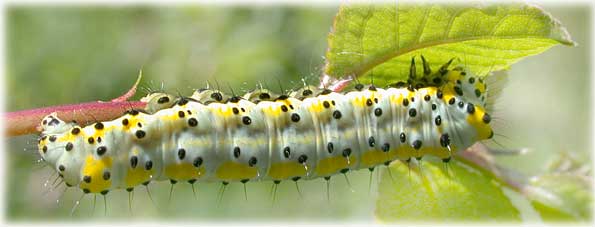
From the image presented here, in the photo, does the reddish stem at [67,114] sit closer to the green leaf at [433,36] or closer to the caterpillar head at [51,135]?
the caterpillar head at [51,135]

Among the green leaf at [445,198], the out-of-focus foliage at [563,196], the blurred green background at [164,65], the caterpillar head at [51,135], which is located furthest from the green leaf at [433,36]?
the blurred green background at [164,65]

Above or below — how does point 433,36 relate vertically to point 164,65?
below

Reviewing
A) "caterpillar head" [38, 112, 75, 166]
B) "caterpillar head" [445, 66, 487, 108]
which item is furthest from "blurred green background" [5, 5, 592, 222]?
"caterpillar head" [38, 112, 75, 166]

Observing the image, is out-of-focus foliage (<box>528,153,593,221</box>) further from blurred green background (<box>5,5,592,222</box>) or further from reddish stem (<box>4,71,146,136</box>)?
blurred green background (<box>5,5,592,222</box>)

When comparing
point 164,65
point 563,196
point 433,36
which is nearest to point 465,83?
point 433,36

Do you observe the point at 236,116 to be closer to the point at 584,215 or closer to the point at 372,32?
the point at 372,32

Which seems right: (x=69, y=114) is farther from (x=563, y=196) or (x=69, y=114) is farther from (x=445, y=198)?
(x=563, y=196)

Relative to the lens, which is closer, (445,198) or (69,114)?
(69,114)

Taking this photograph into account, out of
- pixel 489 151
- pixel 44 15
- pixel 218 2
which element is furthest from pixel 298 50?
pixel 489 151
